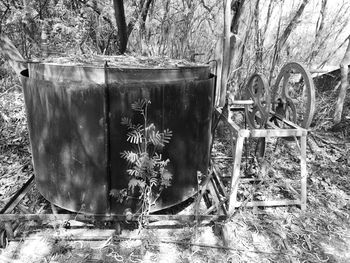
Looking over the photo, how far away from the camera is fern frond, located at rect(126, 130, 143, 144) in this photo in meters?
1.92

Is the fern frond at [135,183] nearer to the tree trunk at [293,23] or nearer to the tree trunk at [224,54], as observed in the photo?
the tree trunk at [224,54]

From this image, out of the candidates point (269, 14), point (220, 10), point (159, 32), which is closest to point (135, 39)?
point (159, 32)

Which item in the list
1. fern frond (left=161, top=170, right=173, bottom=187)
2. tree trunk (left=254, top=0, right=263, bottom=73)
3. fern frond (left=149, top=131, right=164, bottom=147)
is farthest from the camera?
tree trunk (left=254, top=0, right=263, bottom=73)

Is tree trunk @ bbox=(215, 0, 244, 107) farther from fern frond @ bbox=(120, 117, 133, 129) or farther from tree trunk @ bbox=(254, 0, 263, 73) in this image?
fern frond @ bbox=(120, 117, 133, 129)

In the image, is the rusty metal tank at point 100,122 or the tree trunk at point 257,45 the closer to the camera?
the rusty metal tank at point 100,122

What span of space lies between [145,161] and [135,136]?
20cm

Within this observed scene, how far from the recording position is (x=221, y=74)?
3898mm

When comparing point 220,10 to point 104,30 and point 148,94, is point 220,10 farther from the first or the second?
point 148,94

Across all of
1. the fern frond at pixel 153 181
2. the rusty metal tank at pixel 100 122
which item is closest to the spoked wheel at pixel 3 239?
the rusty metal tank at pixel 100 122

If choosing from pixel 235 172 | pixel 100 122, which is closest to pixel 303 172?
pixel 235 172

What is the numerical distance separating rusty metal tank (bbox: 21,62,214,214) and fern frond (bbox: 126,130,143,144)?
2.3 inches

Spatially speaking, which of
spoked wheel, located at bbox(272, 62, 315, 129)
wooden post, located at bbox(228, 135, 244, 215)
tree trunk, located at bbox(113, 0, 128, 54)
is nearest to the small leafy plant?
wooden post, located at bbox(228, 135, 244, 215)

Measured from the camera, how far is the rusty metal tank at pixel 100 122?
6.26 feet

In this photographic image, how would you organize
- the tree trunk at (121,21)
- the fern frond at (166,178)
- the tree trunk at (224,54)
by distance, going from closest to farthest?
the fern frond at (166,178), the tree trunk at (121,21), the tree trunk at (224,54)
